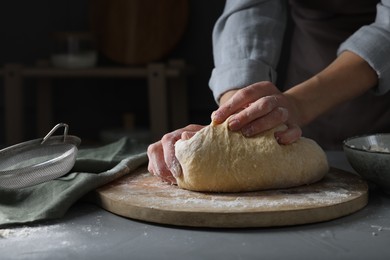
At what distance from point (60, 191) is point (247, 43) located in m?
0.54

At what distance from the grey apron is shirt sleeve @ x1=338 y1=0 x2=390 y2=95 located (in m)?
0.29

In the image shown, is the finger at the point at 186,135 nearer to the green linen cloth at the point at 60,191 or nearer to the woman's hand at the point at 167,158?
the woman's hand at the point at 167,158

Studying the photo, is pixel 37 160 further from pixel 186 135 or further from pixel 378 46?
pixel 378 46

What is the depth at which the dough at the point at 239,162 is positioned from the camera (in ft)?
2.90

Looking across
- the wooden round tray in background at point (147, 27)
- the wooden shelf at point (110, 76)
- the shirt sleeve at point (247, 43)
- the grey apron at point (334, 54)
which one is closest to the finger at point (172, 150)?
the shirt sleeve at point (247, 43)

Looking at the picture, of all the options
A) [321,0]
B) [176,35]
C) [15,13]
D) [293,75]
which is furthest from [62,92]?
[321,0]

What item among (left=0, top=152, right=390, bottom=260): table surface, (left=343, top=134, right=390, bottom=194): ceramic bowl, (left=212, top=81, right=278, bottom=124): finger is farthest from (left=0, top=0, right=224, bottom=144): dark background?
(left=0, top=152, right=390, bottom=260): table surface

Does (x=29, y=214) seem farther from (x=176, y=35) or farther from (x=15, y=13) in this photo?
(x=15, y=13)

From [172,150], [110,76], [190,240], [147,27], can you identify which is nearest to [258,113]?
[172,150]

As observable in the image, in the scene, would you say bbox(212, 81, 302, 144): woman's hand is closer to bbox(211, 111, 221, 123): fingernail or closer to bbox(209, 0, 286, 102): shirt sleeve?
bbox(211, 111, 221, 123): fingernail

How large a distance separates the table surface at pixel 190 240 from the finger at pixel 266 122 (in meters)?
0.19

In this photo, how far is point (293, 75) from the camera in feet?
5.37

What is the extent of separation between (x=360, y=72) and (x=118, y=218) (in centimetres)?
55

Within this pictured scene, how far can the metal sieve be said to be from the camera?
867 mm
